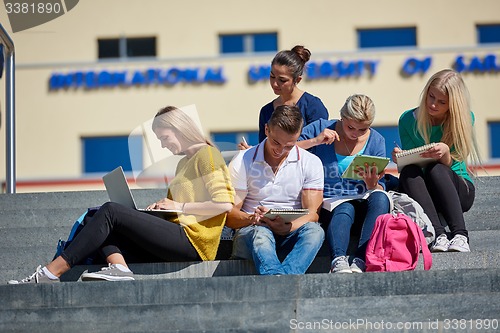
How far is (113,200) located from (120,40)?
14.9m

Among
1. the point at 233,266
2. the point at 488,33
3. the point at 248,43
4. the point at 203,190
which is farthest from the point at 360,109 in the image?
the point at 488,33

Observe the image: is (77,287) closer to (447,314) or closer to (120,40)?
(447,314)

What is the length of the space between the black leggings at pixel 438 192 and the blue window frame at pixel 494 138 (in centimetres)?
1382

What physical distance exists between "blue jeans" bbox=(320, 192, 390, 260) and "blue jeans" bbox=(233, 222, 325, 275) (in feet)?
0.26

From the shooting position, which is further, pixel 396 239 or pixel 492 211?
pixel 492 211

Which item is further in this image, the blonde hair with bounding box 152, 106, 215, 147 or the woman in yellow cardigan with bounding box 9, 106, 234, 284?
the blonde hair with bounding box 152, 106, 215, 147

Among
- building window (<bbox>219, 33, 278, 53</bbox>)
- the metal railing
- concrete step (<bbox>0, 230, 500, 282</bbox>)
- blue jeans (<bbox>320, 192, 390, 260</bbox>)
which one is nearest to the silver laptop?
concrete step (<bbox>0, 230, 500, 282</bbox>)

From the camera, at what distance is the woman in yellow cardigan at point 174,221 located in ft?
18.4

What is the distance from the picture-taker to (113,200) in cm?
608

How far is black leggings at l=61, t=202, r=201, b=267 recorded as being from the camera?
5664 mm

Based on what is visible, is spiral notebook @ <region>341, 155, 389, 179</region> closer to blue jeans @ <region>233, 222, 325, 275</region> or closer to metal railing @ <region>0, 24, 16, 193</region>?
blue jeans @ <region>233, 222, 325, 275</region>

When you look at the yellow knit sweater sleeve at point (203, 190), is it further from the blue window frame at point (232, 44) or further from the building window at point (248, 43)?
the blue window frame at point (232, 44)

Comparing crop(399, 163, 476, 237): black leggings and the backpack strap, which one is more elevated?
crop(399, 163, 476, 237): black leggings

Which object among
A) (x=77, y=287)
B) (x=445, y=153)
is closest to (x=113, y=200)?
(x=77, y=287)
